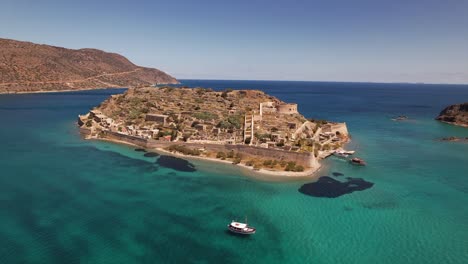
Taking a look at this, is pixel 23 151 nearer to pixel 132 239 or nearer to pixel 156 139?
pixel 156 139

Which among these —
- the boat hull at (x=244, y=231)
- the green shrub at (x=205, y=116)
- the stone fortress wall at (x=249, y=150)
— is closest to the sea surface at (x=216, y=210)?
the boat hull at (x=244, y=231)

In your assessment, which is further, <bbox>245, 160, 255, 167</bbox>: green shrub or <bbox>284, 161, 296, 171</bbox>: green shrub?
<bbox>245, 160, 255, 167</bbox>: green shrub

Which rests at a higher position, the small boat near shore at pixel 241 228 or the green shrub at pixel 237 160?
the green shrub at pixel 237 160

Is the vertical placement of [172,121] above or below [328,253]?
above

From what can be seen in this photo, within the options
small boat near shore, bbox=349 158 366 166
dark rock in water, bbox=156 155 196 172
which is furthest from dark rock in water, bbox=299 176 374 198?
dark rock in water, bbox=156 155 196 172

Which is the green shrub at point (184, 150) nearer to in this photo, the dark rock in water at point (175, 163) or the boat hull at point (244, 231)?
the dark rock in water at point (175, 163)

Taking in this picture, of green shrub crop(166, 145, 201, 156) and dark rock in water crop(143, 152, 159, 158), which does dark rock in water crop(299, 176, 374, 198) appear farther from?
→ dark rock in water crop(143, 152, 159, 158)

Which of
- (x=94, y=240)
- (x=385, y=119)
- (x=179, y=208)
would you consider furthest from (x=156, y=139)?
(x=385, y=119)
